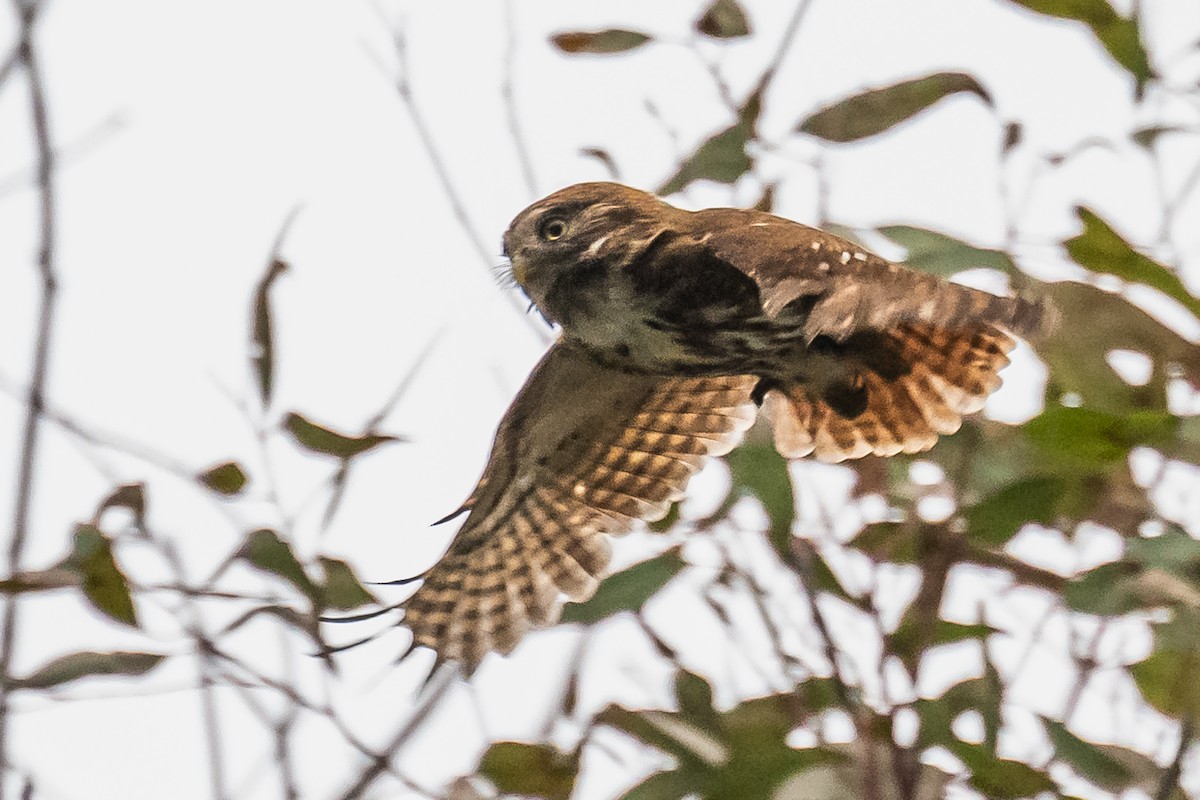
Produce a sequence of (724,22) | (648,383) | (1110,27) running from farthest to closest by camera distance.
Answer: (648,383) < (724,22) < (1110,27)

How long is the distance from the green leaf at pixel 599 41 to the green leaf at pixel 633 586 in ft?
2.51

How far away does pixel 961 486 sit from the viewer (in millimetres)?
2049

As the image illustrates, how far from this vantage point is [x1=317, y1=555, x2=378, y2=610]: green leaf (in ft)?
6.95

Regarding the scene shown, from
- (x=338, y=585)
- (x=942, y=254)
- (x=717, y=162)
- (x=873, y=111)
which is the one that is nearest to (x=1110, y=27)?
(x=873, y=111)

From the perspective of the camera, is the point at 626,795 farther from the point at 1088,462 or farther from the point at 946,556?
the point at 1088,462

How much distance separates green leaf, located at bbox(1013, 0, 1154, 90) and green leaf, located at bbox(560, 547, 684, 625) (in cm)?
93

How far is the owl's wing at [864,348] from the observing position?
176 centimetres

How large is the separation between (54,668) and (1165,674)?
4.53 ft

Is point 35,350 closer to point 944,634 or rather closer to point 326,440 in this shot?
point 326,440

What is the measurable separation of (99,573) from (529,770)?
0.60 m

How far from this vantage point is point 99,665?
199 centimetres

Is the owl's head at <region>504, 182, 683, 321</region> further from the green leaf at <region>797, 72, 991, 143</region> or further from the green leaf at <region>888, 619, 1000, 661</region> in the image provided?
the green leaf at <region>888, 619, 1000, 661</region>

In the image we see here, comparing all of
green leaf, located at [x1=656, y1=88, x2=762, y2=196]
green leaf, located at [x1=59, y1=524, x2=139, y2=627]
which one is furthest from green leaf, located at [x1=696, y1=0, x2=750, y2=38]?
green leaf, located at [x1=59, y1=524, x2=139, y2=627]

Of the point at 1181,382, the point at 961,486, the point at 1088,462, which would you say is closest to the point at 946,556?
the point at 961,486
